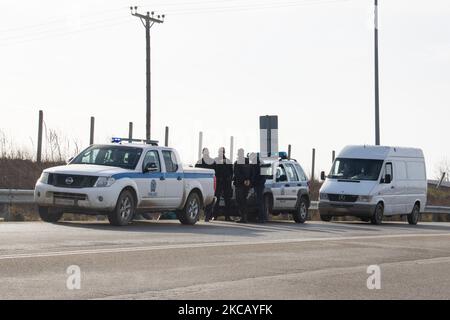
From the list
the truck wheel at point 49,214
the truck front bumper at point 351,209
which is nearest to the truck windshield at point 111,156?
the truck wheel at point 49,214

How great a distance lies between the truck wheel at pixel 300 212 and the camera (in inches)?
1114

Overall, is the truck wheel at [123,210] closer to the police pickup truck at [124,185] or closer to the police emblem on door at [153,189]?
the police pickup truck at [124,185]

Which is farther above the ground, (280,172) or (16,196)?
(280,172)

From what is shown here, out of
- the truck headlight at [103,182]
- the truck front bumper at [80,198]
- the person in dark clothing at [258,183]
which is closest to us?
the truck front bumper at [80,198]

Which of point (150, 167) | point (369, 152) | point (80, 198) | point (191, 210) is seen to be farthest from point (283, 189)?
point (80, 198)

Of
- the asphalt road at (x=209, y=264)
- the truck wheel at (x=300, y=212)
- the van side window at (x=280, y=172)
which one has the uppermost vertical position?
the van side window at (x=280, y=172)

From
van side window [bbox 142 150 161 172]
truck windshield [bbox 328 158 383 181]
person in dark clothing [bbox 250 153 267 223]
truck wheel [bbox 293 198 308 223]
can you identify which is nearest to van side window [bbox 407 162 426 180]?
truck windshield [bbox 328 158 383 181]

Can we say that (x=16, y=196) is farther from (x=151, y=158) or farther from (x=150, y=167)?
(x=150, y=167)

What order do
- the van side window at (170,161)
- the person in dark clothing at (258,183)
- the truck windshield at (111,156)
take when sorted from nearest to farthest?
the truck windshield at (111,156) < the van side window at (170,161) < the person in dark clothing at (258,183)

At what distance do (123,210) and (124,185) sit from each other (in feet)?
1.69

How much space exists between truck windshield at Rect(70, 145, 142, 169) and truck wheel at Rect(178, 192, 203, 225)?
192cm

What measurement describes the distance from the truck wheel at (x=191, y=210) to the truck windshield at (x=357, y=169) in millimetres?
7838

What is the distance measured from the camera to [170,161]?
23.0 meters

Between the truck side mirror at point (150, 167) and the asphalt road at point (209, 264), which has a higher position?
the truck side mirror at point (150, 167)
